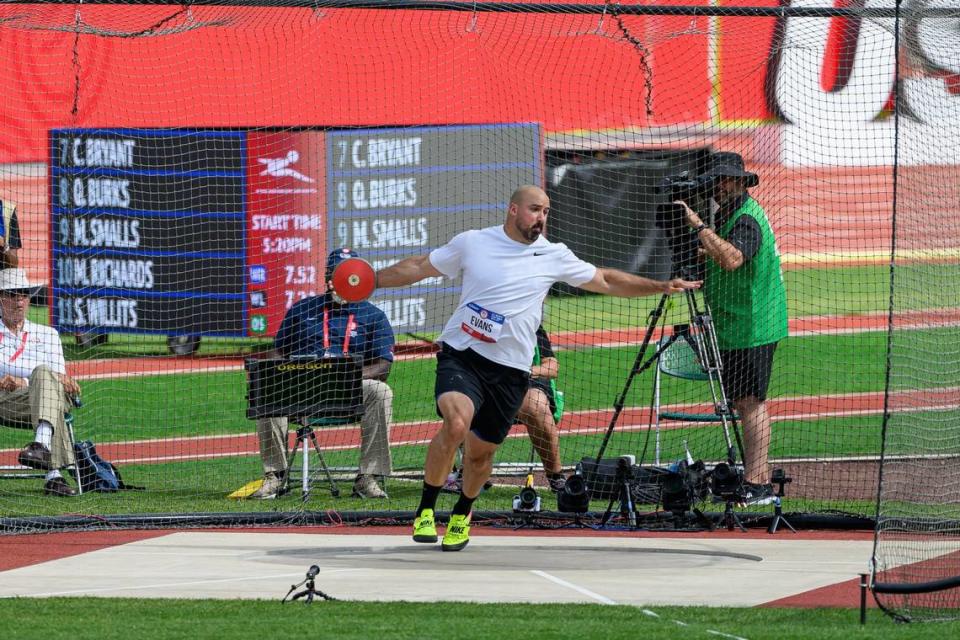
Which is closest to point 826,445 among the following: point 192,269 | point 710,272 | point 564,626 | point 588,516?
point 710,272

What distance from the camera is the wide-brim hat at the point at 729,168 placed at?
1026cm

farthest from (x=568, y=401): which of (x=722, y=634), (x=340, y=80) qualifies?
(x=722, y=634)

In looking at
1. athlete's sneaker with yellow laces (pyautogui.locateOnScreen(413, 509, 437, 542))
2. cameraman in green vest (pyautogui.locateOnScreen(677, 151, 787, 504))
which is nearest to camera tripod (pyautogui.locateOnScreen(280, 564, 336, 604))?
athlete's sneaker with yellow laces (pyautogui.locateOnScreen(413, 509, 437, 542))

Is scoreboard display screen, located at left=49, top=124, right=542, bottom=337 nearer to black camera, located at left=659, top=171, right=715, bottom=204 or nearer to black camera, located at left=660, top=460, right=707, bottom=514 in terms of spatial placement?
black camera, located at left=659, top=171, right=715, bottom=204

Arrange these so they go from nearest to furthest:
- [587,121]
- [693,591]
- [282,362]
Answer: [693,591]
[282,362]
[587,121]

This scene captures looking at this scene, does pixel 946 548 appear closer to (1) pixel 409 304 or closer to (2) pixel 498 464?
(2) pixel 498 464

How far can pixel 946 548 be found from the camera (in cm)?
831

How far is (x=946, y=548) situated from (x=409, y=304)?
948 cm

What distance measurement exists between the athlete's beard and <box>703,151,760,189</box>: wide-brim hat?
2158 millimetres

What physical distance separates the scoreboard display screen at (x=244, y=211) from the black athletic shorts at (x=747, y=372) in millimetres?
6999

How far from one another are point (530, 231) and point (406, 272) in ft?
2.54

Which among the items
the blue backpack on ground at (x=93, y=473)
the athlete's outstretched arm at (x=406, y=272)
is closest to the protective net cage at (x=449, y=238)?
the blue backpack on ground at (x=93, y=473)

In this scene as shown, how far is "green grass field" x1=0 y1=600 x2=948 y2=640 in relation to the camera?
617cm

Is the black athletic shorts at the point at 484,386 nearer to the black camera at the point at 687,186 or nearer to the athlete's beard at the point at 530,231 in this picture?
the athlete's beard at the point at 530,231
